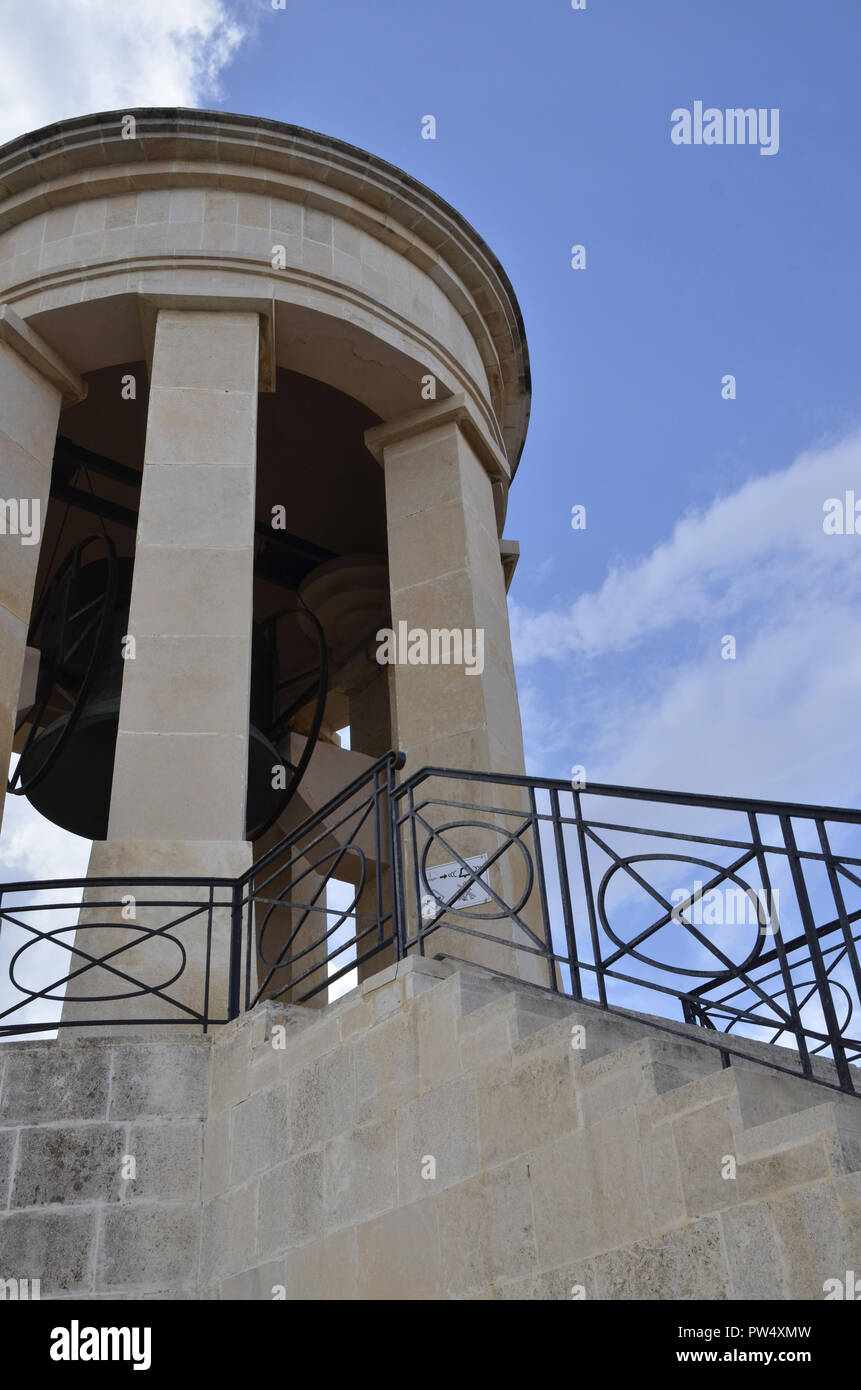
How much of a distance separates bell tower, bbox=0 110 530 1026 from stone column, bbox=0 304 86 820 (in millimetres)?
24

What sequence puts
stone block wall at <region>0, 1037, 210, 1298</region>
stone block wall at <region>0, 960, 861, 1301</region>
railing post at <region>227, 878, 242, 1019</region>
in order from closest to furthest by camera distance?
1. stone block wall at <region>0, 960, 861, 1301</region>
2. stone block wall at <region>0, 1037, 210, 1298</region>
3. railing post at <region>227, 878, 242, 1019</region>

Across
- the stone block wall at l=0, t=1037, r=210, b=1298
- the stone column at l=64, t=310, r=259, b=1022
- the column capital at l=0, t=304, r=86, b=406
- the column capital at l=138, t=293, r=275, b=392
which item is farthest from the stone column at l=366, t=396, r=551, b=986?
the stone block wall at l=0, t=1037, r=210, b=1298

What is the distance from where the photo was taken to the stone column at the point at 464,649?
9211 mm

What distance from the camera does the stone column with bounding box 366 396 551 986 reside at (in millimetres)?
9211

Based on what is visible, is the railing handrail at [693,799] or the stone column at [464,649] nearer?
the railing handrail at [693,799]

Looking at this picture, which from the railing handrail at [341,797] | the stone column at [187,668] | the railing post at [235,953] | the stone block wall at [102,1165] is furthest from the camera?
the stone column at [187,668]

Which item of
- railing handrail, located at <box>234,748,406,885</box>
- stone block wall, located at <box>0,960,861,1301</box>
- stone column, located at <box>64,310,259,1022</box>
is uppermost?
stone column, located at <box>64,310,259,1022</box>

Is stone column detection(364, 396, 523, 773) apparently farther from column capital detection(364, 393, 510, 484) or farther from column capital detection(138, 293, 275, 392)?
column capital detection(138, 293, 275, 392)

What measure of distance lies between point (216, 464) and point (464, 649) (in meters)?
2.25

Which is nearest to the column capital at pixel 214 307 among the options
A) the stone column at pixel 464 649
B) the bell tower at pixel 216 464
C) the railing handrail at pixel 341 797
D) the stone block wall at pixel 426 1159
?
the bell tower at pixel 216 464

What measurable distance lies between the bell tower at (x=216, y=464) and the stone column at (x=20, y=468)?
2cm

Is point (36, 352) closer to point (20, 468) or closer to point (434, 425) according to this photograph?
point (20, 468)

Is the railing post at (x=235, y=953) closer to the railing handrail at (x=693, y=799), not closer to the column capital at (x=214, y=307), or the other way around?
the railing handrail at (x=693, y=799)

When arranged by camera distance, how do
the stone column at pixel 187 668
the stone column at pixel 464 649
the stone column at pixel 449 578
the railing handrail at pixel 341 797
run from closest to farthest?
the railing handrail at pixel 341 797
the stone column at pixel 187 668
the stone column at pixel 464 649
the stone column at pixel 449 578
